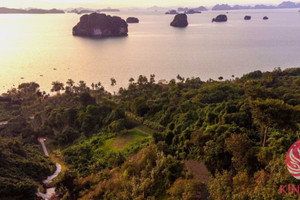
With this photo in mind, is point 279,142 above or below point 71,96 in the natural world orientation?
above

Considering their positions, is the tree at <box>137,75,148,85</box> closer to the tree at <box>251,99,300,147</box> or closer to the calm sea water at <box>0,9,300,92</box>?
the calm sea water at <box>0,9,300,92</box>

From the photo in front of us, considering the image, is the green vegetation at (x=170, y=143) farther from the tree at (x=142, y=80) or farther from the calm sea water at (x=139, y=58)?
the calm sea water at (x=139, y=58)

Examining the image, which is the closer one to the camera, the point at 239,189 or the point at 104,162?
the point at 239,189

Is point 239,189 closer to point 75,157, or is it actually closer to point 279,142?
point 279,142

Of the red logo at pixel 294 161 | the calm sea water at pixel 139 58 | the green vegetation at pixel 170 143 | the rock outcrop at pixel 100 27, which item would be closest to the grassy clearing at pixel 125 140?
the green vegetation at pixel 170 143

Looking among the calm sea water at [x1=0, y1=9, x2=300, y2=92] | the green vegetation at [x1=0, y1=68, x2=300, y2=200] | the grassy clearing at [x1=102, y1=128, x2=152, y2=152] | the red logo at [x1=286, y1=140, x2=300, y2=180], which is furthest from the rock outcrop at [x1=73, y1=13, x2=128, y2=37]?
the red logo at [x1=286, y1=140, x2=300, y2=180]

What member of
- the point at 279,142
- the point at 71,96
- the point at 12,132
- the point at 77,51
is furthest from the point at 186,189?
the point at 77,51
